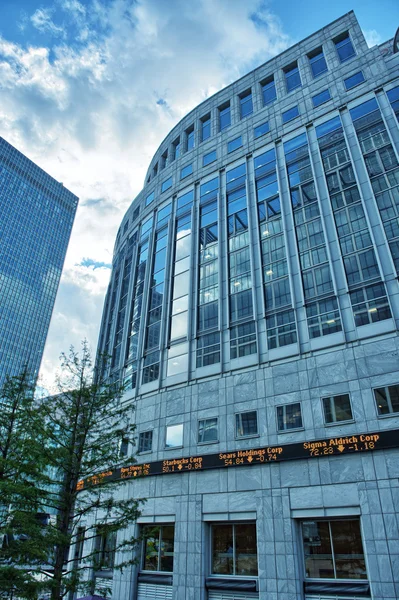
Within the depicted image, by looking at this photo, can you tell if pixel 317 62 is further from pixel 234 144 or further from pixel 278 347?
pixel 278 347

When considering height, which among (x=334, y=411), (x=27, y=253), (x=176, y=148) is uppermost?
(x=27, y=253)

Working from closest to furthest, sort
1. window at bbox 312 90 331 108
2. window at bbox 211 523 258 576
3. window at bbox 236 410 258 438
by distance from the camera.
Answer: window at bbox 211 523 258 576 → window at bbox 236 410 258 438 → window at bbox 312 90 331 108

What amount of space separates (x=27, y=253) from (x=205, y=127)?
12818cm

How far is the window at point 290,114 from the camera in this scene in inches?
1334

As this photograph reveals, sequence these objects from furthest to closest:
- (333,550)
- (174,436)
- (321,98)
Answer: (321,98)
(174,436)
(333,550)

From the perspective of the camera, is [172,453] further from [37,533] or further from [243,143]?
[243,143]

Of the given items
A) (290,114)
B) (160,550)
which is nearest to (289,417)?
(160,550)

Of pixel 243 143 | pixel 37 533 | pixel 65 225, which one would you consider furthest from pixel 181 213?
pixel 65 225

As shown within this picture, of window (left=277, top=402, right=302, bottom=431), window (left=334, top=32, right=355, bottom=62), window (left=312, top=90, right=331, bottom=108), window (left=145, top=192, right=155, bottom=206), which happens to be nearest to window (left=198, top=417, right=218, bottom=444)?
window (left=277, top=402, right=302, bottom=431)

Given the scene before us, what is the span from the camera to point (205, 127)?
41.5m

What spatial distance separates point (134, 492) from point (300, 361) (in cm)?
1468

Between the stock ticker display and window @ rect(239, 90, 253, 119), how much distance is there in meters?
29.7

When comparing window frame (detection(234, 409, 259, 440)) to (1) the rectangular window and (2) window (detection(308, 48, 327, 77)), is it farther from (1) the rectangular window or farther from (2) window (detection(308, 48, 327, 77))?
(2) window (detection(308, 48, 327, 77))

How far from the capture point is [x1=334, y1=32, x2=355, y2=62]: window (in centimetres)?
3353
